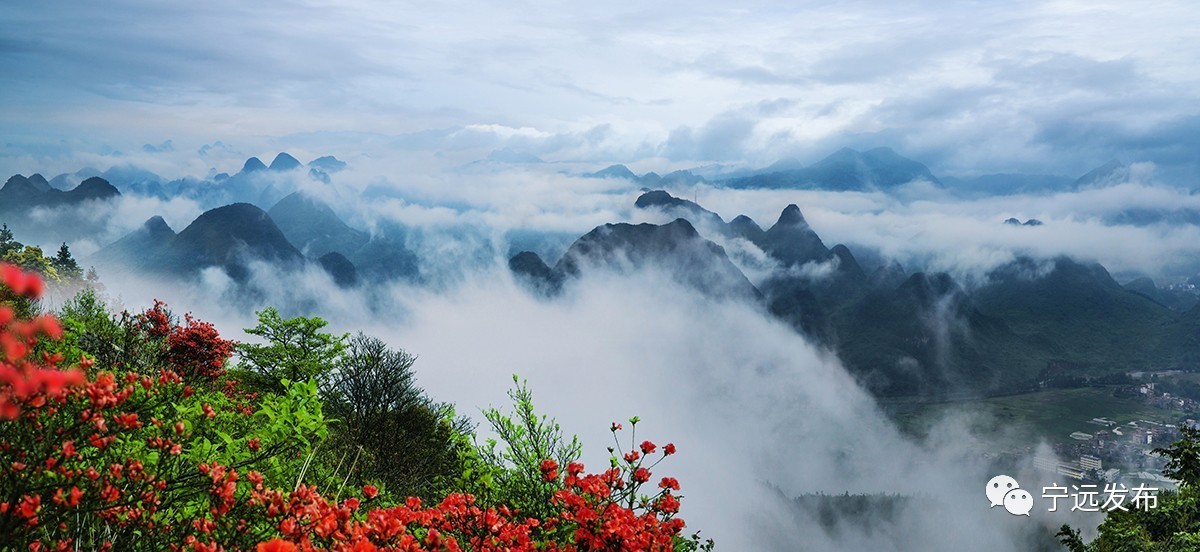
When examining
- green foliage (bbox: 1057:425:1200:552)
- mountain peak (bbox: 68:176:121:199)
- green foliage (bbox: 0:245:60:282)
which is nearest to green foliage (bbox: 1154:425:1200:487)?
green foliage (bbox: 1057:425:1200:552)

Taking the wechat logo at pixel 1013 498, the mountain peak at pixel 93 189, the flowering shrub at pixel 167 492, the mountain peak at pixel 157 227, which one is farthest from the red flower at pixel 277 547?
the mountain peak at pixel 157 227

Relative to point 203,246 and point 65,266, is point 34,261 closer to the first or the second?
point 65,266

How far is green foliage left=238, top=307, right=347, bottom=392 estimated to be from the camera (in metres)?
22.6

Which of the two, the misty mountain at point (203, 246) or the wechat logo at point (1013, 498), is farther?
the misty mountain at point (203, 246)

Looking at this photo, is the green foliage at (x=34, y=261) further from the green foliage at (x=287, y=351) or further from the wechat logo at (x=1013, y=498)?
the wechat logo at (x=1013, y=498)

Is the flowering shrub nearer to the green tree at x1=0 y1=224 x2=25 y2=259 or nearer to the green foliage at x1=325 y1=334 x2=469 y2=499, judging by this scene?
the green foliage at x1=325 y1=334 x2=469 y2=499

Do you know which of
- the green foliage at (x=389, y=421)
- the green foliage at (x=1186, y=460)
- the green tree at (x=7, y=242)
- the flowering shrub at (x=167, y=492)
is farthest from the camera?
the green tree at (x=7, y=242)

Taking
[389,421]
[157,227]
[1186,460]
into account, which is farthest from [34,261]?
[157,227]

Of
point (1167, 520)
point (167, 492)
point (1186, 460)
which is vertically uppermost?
point (167, 492)

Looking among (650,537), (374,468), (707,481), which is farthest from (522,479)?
(707,481)

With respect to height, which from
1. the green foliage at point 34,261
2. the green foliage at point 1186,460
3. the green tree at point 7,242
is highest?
the green foliage at point 1186,460

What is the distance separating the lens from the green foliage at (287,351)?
22641 mm

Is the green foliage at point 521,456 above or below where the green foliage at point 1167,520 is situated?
above

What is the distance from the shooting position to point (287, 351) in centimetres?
2352
